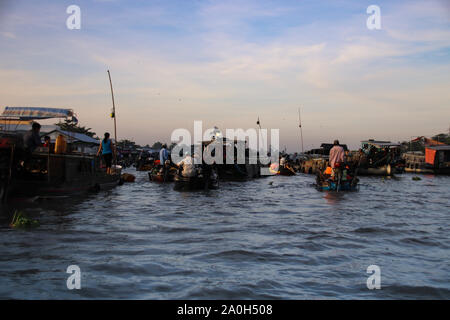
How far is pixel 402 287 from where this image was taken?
5.21 metres

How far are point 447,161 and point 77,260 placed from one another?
42.5m

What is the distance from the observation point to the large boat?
11039 mm

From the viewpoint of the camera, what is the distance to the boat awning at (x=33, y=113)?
55.0 feet

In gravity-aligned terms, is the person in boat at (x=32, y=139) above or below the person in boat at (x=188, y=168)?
above

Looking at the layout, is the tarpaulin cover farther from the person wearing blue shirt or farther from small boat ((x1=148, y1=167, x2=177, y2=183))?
the person wearing blue shirt

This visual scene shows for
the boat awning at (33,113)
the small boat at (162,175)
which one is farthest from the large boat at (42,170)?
the small boat at (162,175)

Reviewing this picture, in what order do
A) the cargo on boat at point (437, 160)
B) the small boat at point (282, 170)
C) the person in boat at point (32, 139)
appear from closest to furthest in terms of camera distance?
the person in boat at point (32, 139) → the small boat at point (282, 170) → the cargo on boat at point (437, 160)

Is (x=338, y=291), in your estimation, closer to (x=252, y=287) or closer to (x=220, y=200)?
(x=252, y=287)

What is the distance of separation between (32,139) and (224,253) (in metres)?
7.51

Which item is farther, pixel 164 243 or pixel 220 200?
pixel 220 200

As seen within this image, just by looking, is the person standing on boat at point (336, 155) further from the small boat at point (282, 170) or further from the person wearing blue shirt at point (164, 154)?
the small boat at point (282, 170)

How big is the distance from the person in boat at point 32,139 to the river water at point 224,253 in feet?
5.32

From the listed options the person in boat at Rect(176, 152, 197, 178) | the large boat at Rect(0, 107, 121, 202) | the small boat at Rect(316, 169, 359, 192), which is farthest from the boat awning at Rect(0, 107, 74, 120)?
the small boat at Rect(316, 169, 359, 192)
